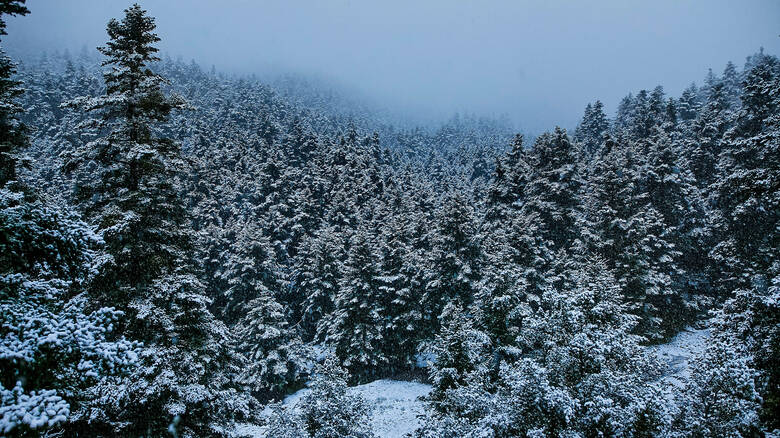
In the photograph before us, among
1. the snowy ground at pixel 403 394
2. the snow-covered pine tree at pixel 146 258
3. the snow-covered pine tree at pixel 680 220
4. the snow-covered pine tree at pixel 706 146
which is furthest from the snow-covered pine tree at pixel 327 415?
the snow-covered pine tree at pixel 706 146

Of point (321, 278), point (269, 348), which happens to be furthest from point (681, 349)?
point (269, 348)

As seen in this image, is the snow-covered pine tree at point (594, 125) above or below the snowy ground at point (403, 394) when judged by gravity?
above

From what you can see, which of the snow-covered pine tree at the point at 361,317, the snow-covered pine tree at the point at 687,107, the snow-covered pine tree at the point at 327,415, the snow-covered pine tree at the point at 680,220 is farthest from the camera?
the snow-covered pine tree at the point at 687,107

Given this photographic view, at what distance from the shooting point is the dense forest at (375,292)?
19.1 ft

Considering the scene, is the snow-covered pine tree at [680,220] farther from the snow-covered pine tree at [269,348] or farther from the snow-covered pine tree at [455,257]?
the snow-covered pine tree at [269,348]

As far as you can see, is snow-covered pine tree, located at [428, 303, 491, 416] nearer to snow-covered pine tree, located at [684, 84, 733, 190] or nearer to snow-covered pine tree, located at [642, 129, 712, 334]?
snow-covered pine tree, located at [642, 129, 712, 334]

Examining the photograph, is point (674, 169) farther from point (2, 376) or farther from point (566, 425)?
point (2, 376)

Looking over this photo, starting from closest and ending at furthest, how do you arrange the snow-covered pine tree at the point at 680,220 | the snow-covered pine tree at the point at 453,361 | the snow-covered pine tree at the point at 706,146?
1. the snow-covered pine tree at the point at 453,361
2. the snow-covered pine tree at the point at 680,220
3. the snow-covered pine tree at the point at 706,146

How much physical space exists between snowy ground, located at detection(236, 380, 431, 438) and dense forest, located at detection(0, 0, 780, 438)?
230cm

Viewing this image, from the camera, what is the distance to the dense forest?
5.82 metres

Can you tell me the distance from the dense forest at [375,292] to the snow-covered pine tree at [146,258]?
0.23ft

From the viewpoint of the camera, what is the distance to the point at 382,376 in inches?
1211

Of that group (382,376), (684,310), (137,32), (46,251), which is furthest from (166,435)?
(684,310)

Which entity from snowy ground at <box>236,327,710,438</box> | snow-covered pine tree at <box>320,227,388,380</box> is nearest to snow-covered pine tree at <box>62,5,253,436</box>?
A: snowy ground at <box>236,327,710,438</box>
